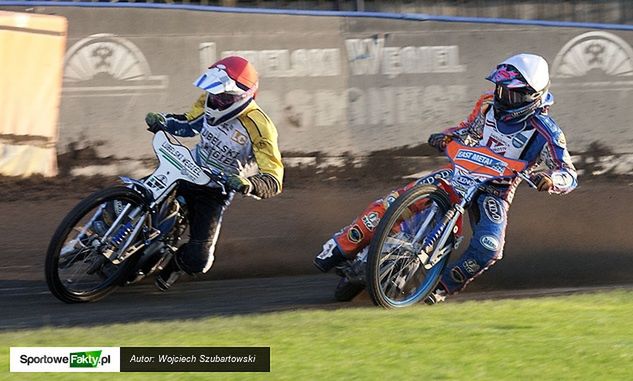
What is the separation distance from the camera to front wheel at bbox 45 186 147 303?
323 inches

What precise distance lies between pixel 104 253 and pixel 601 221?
5186 mm

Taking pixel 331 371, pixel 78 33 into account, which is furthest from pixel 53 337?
pixel 78 33

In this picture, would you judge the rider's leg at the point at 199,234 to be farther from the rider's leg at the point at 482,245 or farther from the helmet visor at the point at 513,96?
the helmet visor at the point at 513,96

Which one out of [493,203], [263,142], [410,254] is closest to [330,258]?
[410,254]

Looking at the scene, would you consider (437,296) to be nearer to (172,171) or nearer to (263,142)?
(263,142)

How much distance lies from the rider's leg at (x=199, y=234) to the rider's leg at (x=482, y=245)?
5.48 ft

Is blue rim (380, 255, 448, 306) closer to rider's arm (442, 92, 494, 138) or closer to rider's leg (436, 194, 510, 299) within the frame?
rider's leg (436, 194, 510, 299)

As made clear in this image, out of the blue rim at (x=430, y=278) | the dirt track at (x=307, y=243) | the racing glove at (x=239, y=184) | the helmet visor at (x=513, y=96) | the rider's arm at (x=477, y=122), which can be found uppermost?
the helmet visor at (x=513, y=96)

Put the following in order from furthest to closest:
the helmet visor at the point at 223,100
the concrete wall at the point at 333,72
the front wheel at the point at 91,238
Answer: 1. the concrete wall at the point at 333,72
2. the helmet visor at the point at 223,100
3. the front wheel at the point at 91,238

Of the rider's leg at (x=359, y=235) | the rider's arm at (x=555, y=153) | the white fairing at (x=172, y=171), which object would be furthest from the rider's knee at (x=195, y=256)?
the rider's arm at (x=555, y=153)

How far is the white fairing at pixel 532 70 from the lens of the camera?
869 cm

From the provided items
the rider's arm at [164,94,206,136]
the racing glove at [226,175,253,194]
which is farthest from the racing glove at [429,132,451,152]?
the rider's arm at [164,94,206,136]

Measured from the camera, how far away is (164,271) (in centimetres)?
909

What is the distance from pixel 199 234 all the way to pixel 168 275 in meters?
0.40
